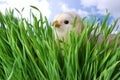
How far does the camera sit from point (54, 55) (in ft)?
2.98

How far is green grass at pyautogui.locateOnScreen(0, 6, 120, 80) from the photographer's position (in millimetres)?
920

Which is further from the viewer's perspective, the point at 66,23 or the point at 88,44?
the point at 66,23

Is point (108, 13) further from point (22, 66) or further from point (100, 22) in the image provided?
point (22, 66)

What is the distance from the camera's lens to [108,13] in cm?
105

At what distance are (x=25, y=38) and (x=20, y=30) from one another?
3cm

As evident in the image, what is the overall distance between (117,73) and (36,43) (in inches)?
9.7

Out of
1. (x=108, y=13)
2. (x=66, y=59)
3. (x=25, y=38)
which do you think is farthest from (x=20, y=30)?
(x=108, y=13)

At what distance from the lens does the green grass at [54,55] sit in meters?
0.92

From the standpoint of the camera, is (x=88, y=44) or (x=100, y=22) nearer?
(x=88, y=44)

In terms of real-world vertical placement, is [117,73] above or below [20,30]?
below

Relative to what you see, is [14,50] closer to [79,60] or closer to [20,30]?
[20,30]

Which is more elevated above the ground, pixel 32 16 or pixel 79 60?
pixel 32 16

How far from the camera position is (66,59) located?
927 millimetres

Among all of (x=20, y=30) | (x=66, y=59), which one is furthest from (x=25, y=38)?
(x=66, y=59)
